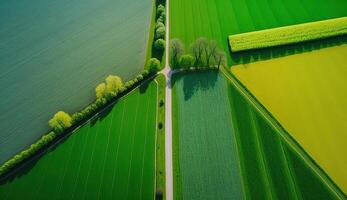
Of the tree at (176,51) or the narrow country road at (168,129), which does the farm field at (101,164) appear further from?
the tree at (176,51)

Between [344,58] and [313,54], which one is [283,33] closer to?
[313,54]

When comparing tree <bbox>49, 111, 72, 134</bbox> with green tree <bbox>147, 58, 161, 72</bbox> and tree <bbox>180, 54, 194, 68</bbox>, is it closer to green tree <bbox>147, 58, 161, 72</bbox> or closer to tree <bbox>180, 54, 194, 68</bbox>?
green tree <bbox>147, 58, 161, 72</bbox>

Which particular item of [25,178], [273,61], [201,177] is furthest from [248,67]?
[25,178]

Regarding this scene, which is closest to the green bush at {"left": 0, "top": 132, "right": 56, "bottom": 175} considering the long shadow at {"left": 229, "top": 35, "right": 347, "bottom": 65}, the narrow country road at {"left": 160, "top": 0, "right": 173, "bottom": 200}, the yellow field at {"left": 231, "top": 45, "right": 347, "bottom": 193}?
the narrow country road at {"left": 160, "top": 0, "right": 173, "bottom": 200}

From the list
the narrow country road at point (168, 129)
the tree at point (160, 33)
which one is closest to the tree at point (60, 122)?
the narrow country road at point (168, 129)

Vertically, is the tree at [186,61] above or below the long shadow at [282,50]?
below
